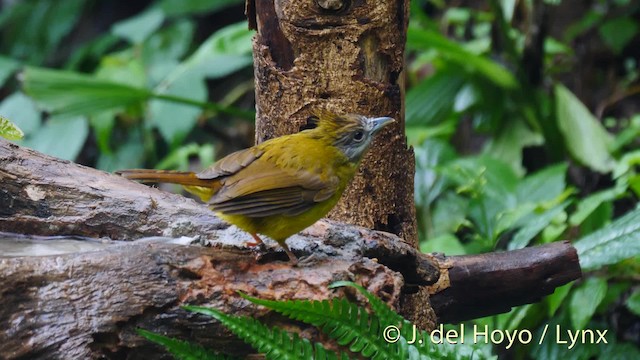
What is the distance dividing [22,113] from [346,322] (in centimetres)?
481

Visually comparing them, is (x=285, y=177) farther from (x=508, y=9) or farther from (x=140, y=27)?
(x=140, y=27)

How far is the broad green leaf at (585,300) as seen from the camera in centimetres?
388

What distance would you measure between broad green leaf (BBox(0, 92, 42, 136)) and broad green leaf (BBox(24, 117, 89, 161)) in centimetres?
10

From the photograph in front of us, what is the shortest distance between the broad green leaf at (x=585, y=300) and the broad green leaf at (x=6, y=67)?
509cm

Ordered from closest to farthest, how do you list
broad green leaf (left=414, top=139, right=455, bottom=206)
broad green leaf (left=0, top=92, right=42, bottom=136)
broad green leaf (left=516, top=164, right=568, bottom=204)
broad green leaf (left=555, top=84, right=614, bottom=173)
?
broad green leaf (left=516, top=164, right=568, bottom=204) → broad green leaf (left=414, top=139, right=455, bottom=206) → broad green leaf (left=555, top=84, right=614, bottom=173) → broad green leaf (left=0, top=92, right=42, bottom=136)

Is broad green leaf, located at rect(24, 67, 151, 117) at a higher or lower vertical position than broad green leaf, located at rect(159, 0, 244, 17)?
lower

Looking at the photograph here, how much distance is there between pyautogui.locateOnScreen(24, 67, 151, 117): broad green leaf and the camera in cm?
555

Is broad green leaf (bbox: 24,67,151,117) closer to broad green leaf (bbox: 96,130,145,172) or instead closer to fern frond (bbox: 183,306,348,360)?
broad green leaf (bbox: 96,130,145,172)

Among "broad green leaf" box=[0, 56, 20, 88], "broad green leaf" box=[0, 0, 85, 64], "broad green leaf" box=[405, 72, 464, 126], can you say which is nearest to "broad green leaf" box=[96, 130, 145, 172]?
"broad green leaf" box=[0, 56, 20, 88]

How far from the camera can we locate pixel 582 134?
19.2ft

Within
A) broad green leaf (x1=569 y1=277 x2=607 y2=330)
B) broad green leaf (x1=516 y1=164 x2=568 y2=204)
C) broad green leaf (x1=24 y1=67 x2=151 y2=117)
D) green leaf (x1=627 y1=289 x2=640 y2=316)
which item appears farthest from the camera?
broad green leaf (x1=24 y1=67 x2=151 y2=117)

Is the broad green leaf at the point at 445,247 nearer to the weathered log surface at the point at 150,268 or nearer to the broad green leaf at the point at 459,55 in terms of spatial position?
the weathered log surface at the point at 150,268

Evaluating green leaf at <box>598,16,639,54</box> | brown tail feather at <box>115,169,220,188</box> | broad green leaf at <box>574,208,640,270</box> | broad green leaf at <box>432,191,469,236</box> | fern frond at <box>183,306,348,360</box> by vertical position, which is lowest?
fern frond at <box>183,306,348,360</box>

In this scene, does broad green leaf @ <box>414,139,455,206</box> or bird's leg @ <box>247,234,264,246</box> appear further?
broad green leaf @ <box>414,139,455,206</box>
